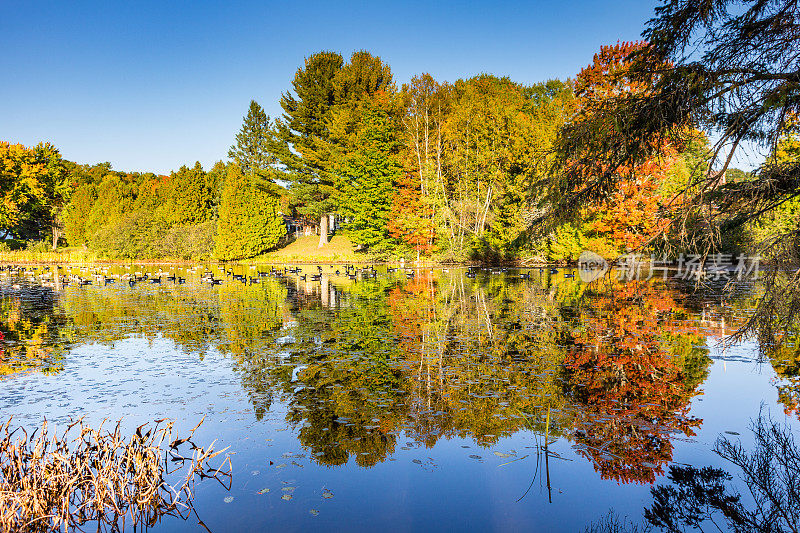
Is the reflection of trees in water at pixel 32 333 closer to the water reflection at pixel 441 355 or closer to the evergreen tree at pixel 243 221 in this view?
the water reflection at pixel 441 355

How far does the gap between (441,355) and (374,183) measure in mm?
32625

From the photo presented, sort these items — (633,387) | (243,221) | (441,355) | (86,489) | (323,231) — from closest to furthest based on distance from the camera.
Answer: (86,489) → (633,387) → (441,355) → (243,221) → (323,231)

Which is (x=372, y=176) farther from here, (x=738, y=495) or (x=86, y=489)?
(x=738, y=495)

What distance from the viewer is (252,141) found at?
55.3 metres

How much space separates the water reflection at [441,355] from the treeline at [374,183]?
13713 mm

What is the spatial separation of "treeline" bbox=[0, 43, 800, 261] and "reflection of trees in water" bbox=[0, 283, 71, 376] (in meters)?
22.4

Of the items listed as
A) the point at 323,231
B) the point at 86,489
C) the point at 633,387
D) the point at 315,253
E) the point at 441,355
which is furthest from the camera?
the point at 323,231

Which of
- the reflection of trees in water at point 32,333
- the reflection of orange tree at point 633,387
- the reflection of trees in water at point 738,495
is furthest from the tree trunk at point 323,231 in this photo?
the reflection of trees in water at point 738,495

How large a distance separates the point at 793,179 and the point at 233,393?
8341mm

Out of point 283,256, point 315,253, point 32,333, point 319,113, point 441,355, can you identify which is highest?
point 319,113

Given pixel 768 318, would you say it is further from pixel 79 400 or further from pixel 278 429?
pixel 79 400

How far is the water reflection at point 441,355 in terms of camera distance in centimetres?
651


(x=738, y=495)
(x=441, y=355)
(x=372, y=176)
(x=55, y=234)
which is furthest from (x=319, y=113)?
(x=738, y=495)

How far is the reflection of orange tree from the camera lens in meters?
5.82
